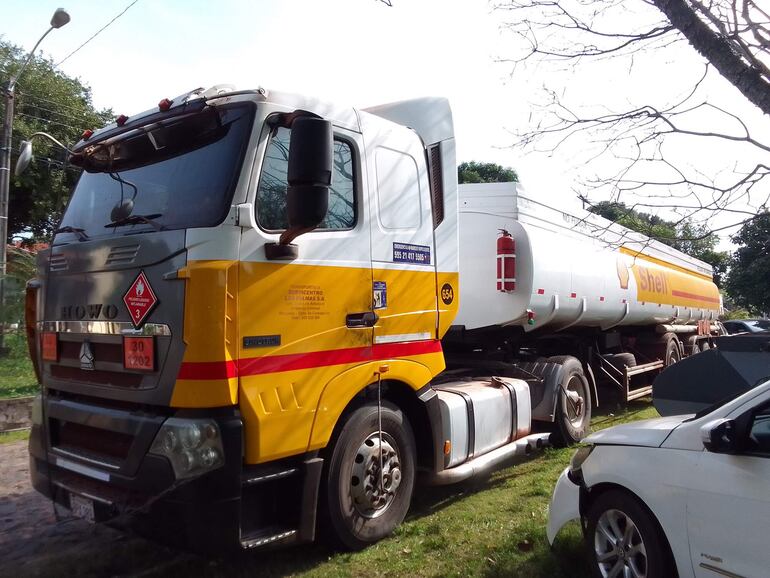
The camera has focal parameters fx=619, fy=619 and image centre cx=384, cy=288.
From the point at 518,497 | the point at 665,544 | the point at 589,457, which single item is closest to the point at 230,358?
the point at 589,457

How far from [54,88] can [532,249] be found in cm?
1743

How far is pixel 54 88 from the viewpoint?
1855 centimetres

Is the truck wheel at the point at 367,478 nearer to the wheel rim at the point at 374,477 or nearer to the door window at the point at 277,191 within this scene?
the wheel rim at the point at 374,477

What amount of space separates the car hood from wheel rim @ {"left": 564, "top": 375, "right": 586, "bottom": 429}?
10.8 ft

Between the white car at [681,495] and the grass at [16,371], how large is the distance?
8.99 metres

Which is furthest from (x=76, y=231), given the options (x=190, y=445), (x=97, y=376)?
(x=190, y=445)

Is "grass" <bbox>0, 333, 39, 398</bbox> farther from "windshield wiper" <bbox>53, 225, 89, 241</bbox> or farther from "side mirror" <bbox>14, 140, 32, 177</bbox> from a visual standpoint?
"windshield wiper" <bbox>53, 225, 89, 241</bbox>

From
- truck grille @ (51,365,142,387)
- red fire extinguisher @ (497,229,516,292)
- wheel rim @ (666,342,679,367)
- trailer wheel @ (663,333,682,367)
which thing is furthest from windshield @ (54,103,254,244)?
wheel rim @ (666,342,679,367)

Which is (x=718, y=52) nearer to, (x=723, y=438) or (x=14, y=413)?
(x=723, y=438)

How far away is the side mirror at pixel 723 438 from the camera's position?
3021 mm

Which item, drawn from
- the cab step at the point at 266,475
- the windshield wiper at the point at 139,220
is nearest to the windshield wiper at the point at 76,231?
the windshield wiper at the point at 139,220

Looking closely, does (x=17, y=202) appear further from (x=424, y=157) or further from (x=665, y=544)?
(x=665, y=544)

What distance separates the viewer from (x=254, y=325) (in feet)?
11.6

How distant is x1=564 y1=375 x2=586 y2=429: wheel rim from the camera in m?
7.31
